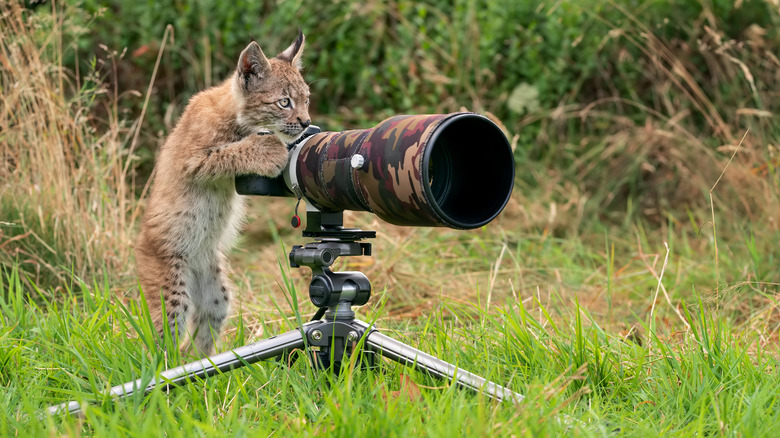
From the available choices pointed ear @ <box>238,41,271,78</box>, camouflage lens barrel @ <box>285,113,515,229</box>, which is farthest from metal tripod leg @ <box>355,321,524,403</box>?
pointed ear @ <box>238,41,271,78</box>

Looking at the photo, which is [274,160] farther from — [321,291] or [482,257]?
[482,257]

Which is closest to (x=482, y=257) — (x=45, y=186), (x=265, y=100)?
(x=265, y=100)

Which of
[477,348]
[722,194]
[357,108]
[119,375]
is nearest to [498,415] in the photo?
[477,348]

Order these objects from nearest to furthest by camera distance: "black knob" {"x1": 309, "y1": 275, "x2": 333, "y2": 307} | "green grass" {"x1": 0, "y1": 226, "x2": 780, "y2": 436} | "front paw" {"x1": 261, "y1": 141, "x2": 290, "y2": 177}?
"green grass" {"x1": 0, "y1": 226, "x2": 780, "y2": 436}, "black knob" {"x1": 309, "y1": 275, "x2": 333, "y2": 307}, "front paw" {"x1": 261, "y1": 141, "x2": 290, "y2": 177}

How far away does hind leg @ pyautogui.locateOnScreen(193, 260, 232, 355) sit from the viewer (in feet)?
10.3

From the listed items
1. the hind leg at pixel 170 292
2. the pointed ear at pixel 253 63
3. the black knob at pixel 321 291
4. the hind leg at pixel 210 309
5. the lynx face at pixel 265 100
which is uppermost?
the pointed ear at pixel 253 63

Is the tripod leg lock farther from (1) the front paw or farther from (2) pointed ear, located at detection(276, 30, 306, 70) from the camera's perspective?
(2) pointed ear, located at detection(276, 30, 306, 70)

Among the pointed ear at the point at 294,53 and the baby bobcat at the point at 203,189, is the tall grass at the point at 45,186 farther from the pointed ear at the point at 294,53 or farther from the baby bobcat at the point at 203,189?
the pointed ear at the point at 294,53

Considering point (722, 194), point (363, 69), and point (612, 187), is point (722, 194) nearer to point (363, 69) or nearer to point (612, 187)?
point (612, 187)

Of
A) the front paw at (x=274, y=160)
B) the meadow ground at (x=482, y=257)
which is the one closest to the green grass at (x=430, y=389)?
the meadow ground at (x=482, y=257)

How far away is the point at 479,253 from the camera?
451 centimetres

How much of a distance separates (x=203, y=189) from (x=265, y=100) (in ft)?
1.32

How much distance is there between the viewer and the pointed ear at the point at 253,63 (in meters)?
2.84

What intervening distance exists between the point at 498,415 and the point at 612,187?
3.71m
